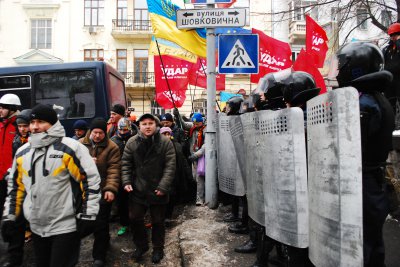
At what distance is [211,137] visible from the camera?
5676mm

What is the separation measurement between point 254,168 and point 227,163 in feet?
5.34

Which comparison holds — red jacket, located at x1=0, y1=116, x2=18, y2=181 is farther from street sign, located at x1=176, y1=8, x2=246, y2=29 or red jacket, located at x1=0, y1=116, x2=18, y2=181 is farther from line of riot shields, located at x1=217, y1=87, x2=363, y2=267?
line of riot shields, located at x1=217, y1=87, x2=363, y2=267

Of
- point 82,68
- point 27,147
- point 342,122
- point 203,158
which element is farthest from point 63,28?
point 342,122

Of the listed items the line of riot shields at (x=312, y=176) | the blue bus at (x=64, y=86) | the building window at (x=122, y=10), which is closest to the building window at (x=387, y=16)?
the blue bus at (x=64, y=86)

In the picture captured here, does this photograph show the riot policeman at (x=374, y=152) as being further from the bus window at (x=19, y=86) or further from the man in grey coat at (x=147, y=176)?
the bus window at (x=19, y=86)

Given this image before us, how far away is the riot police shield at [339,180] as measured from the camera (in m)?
2.01

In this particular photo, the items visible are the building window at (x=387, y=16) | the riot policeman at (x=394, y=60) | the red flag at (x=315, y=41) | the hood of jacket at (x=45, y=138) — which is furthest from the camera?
the building window at (x=387, y=16)

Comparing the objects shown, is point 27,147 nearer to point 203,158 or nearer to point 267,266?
point 267,266

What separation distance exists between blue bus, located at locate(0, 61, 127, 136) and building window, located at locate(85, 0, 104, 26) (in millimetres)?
20199

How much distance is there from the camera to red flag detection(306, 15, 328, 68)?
8797 mm

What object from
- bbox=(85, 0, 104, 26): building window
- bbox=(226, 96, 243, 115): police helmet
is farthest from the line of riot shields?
bbox=(85, 0, 104, 26): building window

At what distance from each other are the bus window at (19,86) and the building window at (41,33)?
19.9m

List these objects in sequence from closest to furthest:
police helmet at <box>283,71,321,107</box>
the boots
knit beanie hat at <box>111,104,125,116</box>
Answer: police helmet at <box>283,71,321,107</box>
the boots
knit beanie hat at <box>111,104,125,116</box>

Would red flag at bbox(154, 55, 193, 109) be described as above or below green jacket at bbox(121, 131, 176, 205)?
above
